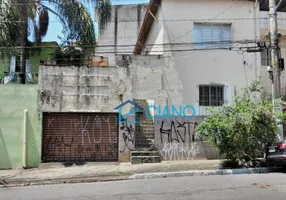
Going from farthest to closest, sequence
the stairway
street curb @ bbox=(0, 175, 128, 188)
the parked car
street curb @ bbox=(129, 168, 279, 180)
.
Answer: the stairway
street curb @ bbox=(129, 168, 279, 180)
the parked car
street curb @ bbox=(0, 175, 128, 188)

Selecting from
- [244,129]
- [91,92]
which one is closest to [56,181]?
[91,92]

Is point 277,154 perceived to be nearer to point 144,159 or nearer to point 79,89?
point 144,159

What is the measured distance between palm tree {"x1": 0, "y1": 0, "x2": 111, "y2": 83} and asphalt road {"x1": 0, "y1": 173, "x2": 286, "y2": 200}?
28.4 ft

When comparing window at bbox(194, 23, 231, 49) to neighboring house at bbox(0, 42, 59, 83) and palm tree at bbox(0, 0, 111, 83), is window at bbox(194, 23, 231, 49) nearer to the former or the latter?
palm tree at bbox(0, 0, 111, 83)

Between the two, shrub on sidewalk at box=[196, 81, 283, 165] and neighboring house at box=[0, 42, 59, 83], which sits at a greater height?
neighboring house at box=[0, 42, 59, 83]

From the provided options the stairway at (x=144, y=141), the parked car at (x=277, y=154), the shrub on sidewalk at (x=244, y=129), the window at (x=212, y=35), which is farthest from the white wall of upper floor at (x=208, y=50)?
the parked car at (x=277, y=154)

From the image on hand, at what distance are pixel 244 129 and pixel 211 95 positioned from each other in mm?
5135

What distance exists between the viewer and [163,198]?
25.1 ft

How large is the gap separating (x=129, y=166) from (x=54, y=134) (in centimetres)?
370

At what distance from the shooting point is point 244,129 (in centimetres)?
1242

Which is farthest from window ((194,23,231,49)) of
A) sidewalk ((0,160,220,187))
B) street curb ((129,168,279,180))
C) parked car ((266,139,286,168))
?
street curb ((129,168,279,180))

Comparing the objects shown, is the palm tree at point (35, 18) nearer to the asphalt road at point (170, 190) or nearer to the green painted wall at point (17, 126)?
the green painted wall at point (17, 126)

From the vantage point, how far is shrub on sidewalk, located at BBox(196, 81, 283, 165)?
12320 millimetres

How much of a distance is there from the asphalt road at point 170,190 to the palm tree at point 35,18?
8.66 meters
